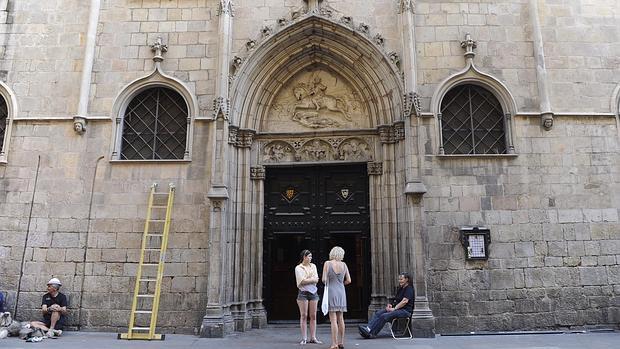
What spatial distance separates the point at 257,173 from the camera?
32.7 feet

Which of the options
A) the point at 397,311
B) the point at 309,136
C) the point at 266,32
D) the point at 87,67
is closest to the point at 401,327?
the point at 397,311

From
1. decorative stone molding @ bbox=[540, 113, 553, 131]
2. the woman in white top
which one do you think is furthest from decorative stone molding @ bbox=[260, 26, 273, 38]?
decorative stone molding @ bbox=[540, 113, 553, 131]

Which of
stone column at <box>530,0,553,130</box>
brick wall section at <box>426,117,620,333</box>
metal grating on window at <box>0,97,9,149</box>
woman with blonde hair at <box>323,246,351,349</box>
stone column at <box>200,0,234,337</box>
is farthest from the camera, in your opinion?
metal grating on window at <box>0,97,9,149</box>

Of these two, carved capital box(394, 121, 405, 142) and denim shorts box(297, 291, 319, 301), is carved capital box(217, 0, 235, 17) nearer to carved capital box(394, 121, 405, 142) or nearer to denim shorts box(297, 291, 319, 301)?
carved capital box(394, 121, 405, 142)

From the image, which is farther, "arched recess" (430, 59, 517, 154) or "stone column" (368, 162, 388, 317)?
"arched recess" (430, 59, 517, 154)

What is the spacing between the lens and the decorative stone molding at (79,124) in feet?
31.4

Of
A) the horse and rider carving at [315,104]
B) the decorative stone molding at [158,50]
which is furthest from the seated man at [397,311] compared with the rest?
the decorative stone molding at [158,50]

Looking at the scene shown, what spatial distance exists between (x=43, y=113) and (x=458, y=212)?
9.35m

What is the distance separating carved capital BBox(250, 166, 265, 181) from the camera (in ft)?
32.7

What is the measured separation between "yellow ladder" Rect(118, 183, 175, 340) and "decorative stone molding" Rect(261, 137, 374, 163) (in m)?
2.41

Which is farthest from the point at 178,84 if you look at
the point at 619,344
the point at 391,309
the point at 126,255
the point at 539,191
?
the point at 619,344

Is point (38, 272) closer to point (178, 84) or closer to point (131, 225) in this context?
point (131, 225)

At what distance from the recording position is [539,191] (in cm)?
925

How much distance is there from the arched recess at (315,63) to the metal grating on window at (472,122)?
119 cm
